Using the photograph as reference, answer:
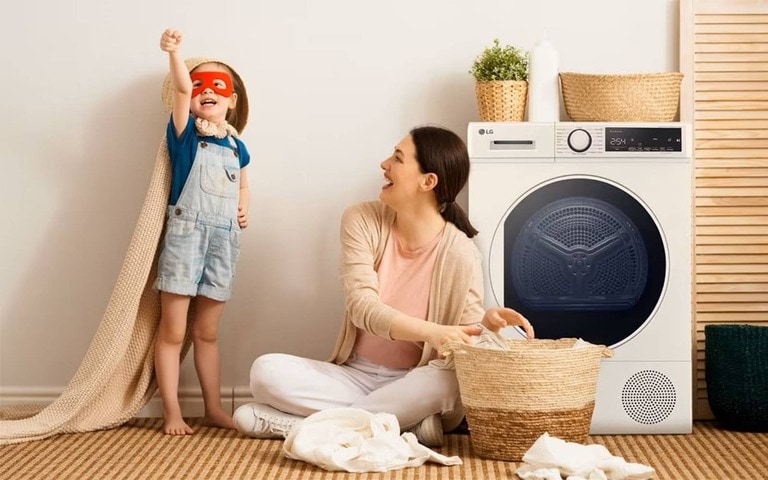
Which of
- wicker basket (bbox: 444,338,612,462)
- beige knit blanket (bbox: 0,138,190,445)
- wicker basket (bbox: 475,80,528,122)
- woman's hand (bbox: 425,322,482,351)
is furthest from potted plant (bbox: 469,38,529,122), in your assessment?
beige knit blanket (bbox: 0,138,190,445)

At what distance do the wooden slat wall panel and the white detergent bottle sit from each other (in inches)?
16.4

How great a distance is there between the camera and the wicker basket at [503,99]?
2.78 meters

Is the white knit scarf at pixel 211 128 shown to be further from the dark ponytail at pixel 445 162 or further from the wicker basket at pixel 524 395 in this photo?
the wicker basket at pixel 524 395

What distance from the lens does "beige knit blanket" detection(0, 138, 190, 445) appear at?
2703mm

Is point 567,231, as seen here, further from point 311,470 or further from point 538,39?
point 311,470

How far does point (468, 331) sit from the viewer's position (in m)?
2.49

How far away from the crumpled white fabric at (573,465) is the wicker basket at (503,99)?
3.14ft

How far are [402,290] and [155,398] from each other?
82 centimetres

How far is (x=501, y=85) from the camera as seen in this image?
2.77m

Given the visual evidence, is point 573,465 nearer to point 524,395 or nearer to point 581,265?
point 524,395

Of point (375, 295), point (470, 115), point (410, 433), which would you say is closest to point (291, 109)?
point (470, 115)

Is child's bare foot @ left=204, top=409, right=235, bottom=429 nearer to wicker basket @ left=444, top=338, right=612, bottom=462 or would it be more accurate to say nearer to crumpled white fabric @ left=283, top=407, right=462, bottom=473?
crumpled white fabric @ left=283, top=407, right=462, bottom=473

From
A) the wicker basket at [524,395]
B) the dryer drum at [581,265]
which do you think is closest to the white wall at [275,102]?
the dryer drum at [581,265]

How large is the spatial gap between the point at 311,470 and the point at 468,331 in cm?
52
